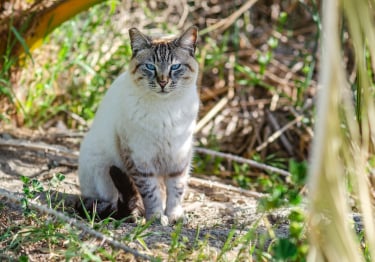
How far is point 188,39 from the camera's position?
3055 mm

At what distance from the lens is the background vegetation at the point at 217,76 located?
4.08m

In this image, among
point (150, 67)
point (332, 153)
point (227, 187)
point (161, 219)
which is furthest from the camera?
point (227, 187)

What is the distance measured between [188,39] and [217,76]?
2057 mm

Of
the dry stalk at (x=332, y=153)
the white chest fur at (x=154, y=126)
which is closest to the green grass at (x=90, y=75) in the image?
the white chest fur at (x=154, y=126)

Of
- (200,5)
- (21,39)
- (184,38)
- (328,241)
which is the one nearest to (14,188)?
(21,39)

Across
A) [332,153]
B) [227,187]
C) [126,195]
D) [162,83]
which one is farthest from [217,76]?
[332,153]

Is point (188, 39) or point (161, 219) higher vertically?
point (188, 39)

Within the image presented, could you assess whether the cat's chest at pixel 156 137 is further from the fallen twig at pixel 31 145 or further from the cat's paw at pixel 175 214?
the fallen twig at pixel 31 145

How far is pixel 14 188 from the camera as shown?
3.15 meters

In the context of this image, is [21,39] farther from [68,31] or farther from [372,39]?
[372,39]

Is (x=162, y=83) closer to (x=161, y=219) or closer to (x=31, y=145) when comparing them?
(x=161, y=219)

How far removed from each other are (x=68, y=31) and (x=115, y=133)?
1.56m

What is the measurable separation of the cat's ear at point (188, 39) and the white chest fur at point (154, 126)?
0.68ft

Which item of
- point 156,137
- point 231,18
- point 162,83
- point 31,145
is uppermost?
point 231,18
